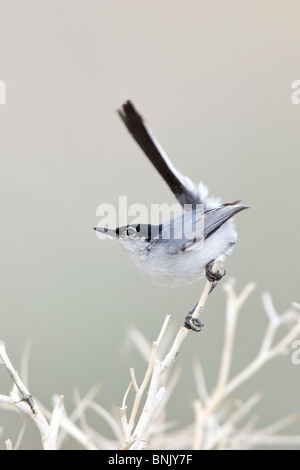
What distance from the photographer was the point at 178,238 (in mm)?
1727

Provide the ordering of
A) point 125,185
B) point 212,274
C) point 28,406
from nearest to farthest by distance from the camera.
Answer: point 28,406, point 212,274, point 125,185

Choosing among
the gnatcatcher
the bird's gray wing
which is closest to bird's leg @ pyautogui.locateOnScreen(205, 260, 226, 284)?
the gnatcatcher

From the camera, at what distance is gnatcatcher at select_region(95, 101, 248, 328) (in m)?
1.64

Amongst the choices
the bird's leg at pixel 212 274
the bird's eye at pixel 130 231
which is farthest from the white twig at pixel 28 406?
the bird's eye at pixel 130 231

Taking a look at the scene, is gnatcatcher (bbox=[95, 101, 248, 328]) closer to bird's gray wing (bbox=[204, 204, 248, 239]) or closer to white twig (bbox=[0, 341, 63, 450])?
bird's gray wing (bbox=[204, 204, 248, 239])

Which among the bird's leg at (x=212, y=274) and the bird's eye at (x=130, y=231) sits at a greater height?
the bird's eye at (x=130, y=231)

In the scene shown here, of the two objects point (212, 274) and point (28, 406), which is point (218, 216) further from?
point (28, 406)

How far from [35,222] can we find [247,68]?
1.51m

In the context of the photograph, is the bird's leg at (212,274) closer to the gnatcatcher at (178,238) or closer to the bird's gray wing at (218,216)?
the gnatcatcher at (178,238)

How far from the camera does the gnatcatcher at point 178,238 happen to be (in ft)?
5.39

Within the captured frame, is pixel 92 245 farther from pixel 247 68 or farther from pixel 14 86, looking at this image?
pixel 247 68

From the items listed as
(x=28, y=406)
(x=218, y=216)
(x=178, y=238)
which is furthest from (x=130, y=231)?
(x=28, y=406)

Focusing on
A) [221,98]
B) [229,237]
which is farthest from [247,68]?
[229,237]

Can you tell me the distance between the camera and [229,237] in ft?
5.80
